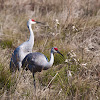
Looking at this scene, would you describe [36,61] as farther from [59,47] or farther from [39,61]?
[59,47]

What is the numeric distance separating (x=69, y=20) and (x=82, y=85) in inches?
123

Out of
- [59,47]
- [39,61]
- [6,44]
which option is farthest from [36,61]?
[6,44]

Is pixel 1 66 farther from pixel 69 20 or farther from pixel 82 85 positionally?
pixel 69 20

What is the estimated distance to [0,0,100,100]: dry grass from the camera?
322 centimetres

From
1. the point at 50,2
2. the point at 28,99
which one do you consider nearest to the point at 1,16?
the point at 50,2

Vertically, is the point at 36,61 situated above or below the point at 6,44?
above

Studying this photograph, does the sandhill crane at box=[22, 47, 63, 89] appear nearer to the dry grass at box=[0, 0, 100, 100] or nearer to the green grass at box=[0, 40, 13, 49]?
the dry grass at box=[0, 0, 100, 100]

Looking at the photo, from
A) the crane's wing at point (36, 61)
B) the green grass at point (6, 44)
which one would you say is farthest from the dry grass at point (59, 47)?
the crane's wing at point (36, 61)

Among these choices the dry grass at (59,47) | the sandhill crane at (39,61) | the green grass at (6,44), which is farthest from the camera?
the green grass at (6,44)

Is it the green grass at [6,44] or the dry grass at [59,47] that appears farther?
the green grass at [6,44]

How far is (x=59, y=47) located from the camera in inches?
205

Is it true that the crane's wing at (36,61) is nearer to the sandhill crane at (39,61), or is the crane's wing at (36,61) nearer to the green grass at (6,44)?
the sandhill crane at (39,61)

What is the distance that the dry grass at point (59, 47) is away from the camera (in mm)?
3223

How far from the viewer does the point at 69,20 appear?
603cm
